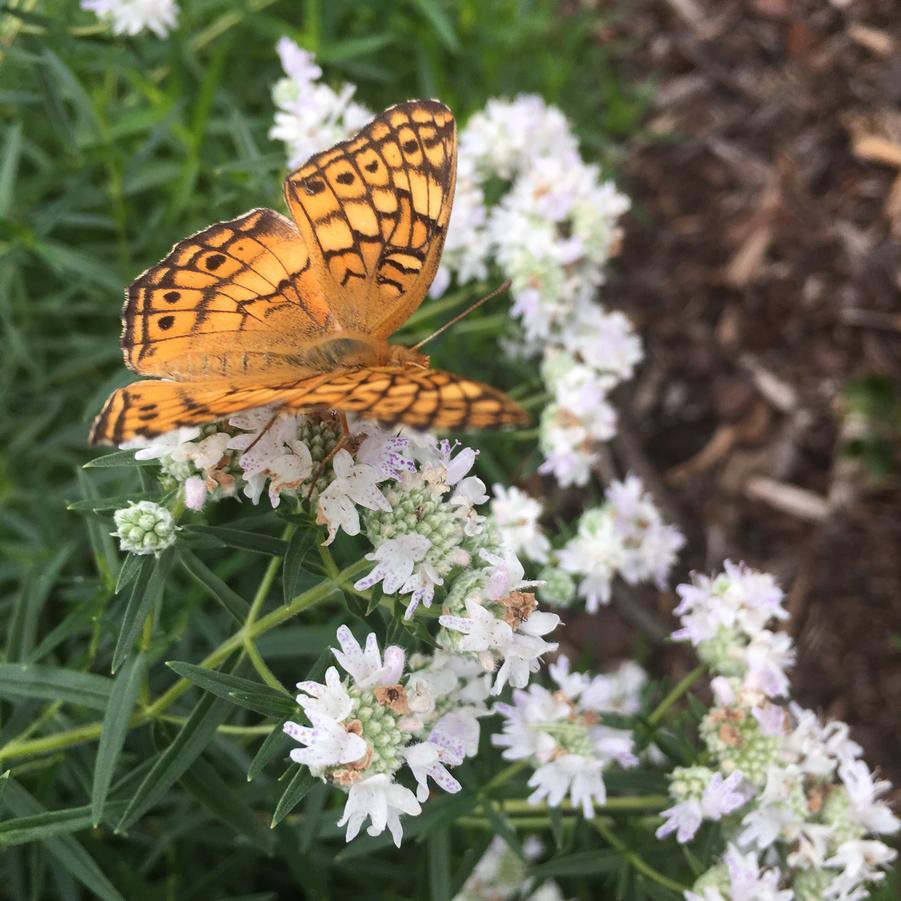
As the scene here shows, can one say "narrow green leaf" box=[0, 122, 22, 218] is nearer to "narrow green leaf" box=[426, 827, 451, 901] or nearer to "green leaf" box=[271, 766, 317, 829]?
"green leaf" box=[271, 766, 317, 829]

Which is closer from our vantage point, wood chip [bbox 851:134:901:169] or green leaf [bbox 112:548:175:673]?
green leaf [bbox 112:548:175:673]

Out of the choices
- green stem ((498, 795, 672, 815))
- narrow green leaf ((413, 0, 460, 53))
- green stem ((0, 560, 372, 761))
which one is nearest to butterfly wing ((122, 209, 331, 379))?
green stem ((0, 560, 372, 761))

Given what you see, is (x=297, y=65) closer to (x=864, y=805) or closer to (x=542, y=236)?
(x=542, y=236)

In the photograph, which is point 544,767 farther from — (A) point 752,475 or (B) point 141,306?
(A) point 752,475

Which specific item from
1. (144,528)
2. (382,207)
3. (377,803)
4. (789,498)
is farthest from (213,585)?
(789,498)

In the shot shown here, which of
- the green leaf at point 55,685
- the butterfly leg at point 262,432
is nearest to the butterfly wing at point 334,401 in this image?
the butterfly leg at point 262,432
